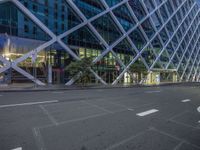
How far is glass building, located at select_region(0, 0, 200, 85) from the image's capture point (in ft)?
83.8

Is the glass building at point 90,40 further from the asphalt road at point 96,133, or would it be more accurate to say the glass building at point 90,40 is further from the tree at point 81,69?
the asphalt road at point 96,133

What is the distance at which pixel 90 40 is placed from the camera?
35.0 meters

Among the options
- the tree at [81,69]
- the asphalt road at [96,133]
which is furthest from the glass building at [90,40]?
the asphalt road at [96,133]

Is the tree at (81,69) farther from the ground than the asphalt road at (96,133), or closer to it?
farther from the ground

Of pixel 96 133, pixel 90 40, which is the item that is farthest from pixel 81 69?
pixel 96 133

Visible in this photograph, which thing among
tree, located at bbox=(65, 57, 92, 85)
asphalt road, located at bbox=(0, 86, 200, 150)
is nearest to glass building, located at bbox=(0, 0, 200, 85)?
tree, located at bbox=(65, 57, 92, 85)

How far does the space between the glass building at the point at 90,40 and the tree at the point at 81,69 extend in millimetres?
962

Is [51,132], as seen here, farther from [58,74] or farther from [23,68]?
[58,74]

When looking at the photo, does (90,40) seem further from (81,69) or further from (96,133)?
(96,133)

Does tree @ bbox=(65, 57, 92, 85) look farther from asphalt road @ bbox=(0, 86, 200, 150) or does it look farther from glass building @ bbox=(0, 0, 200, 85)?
asphalt road @ bbox=(0, 86, 200, 150)

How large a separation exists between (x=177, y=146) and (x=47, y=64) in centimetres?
2679

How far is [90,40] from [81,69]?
9.12m

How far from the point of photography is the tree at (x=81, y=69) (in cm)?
2759

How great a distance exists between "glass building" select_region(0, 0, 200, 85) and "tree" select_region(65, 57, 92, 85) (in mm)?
962
